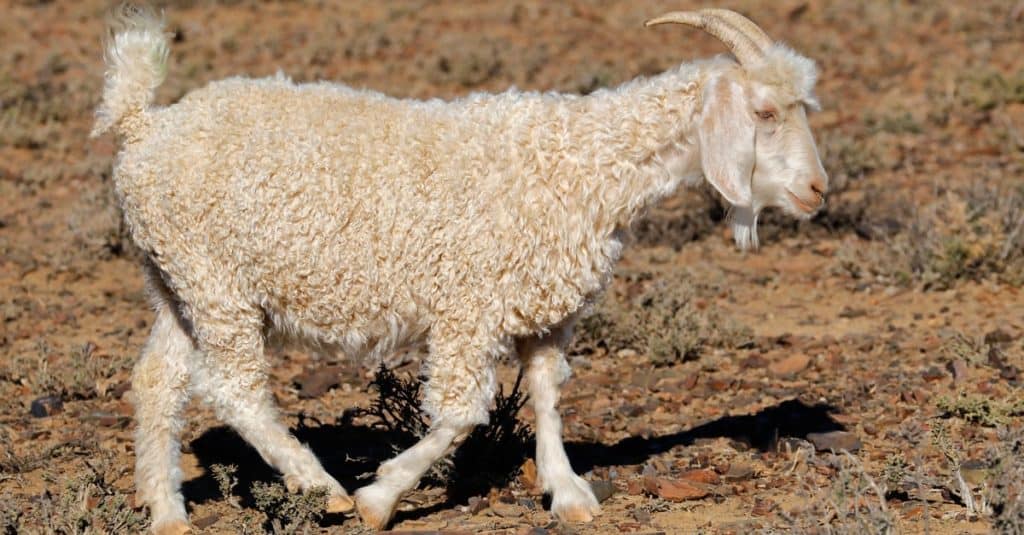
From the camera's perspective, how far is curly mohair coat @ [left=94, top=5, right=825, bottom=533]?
582cm

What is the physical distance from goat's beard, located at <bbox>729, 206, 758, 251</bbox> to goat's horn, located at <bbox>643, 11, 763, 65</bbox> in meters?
0.63

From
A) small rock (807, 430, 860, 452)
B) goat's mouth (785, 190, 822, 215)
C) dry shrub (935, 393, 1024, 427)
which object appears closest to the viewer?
goat's mouth (785, 190, 822, 215)

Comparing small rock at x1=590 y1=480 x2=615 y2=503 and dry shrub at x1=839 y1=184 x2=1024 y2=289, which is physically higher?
dry shrub at x1=839 y1=184 x2=1024 y2=289

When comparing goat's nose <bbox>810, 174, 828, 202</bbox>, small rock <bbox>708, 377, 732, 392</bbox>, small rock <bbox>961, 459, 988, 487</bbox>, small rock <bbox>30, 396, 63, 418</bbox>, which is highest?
goat's nose <bbox>810, 174, 828, 202</bbox>

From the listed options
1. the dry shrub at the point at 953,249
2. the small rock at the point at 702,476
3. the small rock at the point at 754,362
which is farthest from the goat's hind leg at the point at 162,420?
the dry shrub at the point at 953,249

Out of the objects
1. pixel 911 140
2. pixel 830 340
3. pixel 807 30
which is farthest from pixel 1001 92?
pixel 830 340

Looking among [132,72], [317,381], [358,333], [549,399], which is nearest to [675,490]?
[549,399]

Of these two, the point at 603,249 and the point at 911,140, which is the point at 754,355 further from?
the point at 911,140

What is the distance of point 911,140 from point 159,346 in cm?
873

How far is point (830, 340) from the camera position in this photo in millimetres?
8875

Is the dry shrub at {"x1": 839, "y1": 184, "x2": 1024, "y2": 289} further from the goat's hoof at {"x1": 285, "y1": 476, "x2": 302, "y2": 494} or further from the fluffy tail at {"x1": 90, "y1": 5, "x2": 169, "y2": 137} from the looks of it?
the fluffy tail at {"x1": 90, "y1": 5, "x2": 169, "y2": 137}

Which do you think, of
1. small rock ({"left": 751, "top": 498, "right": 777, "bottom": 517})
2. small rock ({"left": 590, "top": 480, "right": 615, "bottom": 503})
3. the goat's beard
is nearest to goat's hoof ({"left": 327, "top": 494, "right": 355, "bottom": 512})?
small rock ({"left": 590, "top": 480, "right": 615, "bottom": 503})

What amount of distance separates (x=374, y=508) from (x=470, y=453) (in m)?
1.08

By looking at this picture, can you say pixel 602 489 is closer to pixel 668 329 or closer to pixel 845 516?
pixel 845 516
